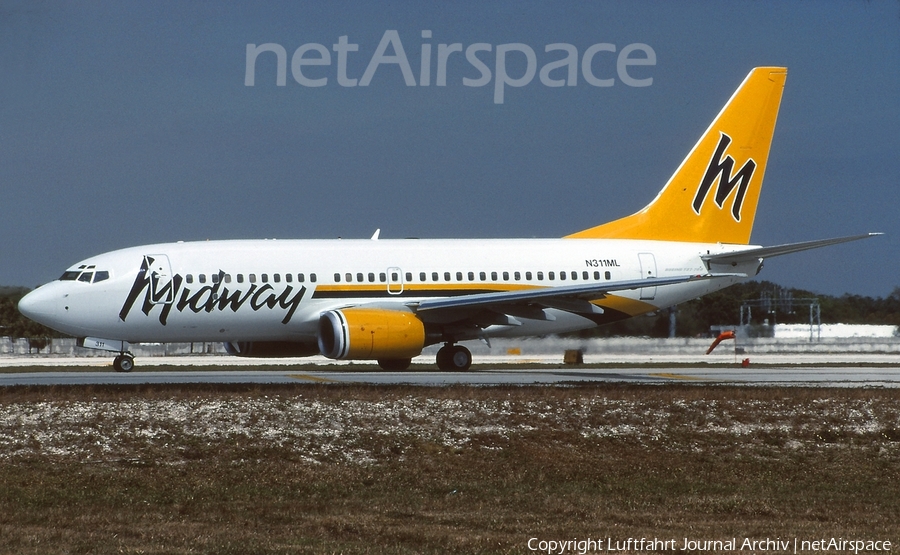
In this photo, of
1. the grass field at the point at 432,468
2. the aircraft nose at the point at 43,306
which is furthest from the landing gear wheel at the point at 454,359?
the aircraft nose at the point at 43,306

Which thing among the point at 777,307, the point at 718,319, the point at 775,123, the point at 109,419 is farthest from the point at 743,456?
the point at 777,307

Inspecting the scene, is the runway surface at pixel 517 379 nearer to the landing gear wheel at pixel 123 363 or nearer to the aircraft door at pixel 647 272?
the landing gear wheel at pixel 123 363

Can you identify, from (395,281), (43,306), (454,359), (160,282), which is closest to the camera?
(43,306)

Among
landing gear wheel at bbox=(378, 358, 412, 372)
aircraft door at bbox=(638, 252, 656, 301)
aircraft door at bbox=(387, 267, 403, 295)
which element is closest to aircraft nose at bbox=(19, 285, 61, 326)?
aircraft door at bbox=(387, 267, 403, 295)

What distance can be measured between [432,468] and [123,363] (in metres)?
18.2

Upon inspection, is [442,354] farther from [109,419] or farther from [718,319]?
[718,319]

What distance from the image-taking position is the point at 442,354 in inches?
1243

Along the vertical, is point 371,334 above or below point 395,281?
below

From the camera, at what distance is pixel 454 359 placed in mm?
31344

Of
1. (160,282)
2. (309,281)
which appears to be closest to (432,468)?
(309,281)

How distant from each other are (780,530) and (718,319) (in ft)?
122

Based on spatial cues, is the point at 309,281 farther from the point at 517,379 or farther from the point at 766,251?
the point at 766,251

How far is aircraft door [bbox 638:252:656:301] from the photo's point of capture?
107ft

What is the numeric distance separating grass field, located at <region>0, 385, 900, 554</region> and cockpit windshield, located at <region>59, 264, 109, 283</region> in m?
7.23
